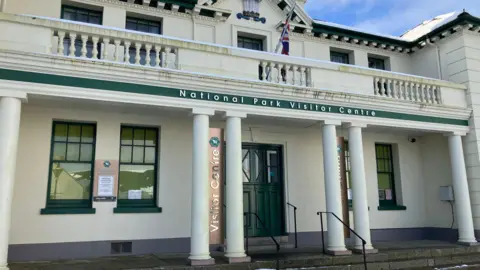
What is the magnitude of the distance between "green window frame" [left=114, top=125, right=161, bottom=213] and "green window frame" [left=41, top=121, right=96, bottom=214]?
76 centimetres

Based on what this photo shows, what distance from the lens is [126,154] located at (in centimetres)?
1072

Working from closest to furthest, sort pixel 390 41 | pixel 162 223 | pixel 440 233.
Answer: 1. pixel 162 223
2. pixel 440 233
3. pixel 390 41

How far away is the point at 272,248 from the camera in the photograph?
11148 millimetres

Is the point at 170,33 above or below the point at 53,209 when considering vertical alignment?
above

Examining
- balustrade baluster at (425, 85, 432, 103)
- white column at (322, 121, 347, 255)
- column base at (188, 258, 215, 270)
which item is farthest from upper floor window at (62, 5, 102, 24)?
balustrade baluster at (425, 85, 432, 103)

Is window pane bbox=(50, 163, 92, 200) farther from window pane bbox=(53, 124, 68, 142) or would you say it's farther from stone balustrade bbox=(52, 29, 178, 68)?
stone balustrade bbox=(52, 29, 178, 68)

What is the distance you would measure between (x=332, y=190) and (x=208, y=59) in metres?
4.41

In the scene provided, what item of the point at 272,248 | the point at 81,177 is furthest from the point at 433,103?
the point at 81,177

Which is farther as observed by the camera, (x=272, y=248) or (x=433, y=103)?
(x=433, y=103)

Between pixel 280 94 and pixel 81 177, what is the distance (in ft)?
17.2

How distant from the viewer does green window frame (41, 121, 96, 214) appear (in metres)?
9.89

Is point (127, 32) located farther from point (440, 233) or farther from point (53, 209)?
point (440, 233)

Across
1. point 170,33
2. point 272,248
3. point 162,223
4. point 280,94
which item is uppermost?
point 170,33

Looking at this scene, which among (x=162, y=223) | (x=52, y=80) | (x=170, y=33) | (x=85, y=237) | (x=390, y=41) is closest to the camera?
(x=52, y=80)
